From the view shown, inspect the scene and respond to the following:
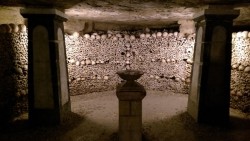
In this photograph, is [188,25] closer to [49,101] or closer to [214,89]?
[214,89]

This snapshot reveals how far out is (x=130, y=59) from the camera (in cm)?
605

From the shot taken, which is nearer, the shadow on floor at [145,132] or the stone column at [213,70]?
the shadow on floor at [145,132]

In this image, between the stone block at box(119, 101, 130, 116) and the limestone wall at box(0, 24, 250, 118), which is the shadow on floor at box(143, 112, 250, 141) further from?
the limestone wall at box(0, 24, 250, 118)

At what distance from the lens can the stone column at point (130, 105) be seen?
257 centimetres

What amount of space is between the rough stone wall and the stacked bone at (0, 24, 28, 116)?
148 cm

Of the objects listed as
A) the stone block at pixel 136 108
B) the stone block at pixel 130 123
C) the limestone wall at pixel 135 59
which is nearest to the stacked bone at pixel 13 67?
the limestone wall at pixel 135 59

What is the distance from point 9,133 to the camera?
3188 mm

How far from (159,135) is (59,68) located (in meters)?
1.77

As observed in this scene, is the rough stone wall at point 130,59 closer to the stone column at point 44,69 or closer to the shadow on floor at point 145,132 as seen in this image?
the stone column at point 44,69

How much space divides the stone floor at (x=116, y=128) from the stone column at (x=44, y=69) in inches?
9.1

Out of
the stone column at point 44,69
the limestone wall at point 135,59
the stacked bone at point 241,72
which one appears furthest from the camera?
the limestone wall at point 135,59

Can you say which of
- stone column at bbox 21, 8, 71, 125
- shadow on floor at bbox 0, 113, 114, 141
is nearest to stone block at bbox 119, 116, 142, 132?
Answer: shadow on floor at bbox 0, 113, 114, 141

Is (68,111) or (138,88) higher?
(138,88)

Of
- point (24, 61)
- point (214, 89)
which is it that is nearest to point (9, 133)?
point (24, 61)
